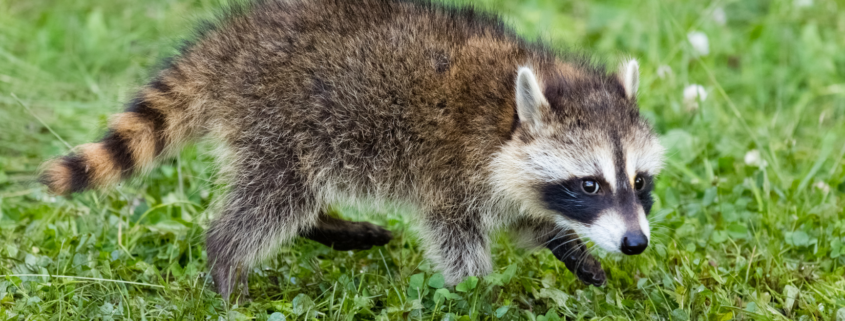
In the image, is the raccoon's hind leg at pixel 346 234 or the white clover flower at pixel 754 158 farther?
the white clover flower at pixel 754 158

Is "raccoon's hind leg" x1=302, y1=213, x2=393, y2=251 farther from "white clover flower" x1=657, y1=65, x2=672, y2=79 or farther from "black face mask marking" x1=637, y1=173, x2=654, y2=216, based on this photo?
"white clover flower" x1=657, y1=65, x2=672, y2=79

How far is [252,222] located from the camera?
4.34 m

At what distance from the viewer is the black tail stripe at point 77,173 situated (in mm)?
3996

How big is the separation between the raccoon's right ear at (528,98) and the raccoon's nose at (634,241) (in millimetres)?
729

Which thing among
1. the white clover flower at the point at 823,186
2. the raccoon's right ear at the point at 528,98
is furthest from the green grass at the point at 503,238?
the raccoon's right ear at the point at 528,98

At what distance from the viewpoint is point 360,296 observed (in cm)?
409

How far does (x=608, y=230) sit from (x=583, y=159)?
1.17ft

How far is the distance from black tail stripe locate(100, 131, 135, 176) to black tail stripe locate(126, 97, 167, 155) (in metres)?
0.18

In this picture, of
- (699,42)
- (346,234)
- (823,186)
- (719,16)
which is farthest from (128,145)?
(719,16)

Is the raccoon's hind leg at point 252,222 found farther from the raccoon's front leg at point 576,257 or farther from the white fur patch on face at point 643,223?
the white fur patch on face at point 643,223

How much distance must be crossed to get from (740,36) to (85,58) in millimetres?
5788

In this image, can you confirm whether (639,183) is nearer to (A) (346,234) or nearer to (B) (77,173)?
(A) (346,234)

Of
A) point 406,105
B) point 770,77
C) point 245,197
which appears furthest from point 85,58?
point 770,77

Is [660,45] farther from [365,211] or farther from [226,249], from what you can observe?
[226,249]
